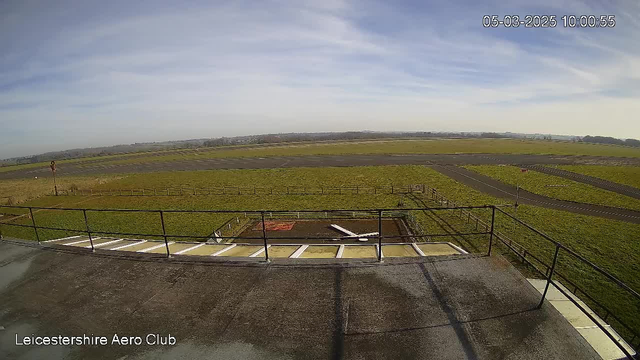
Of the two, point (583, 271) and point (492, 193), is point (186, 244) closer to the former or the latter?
point (583, 271)

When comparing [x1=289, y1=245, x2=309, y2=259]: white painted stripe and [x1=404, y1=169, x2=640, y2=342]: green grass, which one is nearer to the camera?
[x1=289, y1=245, x2=309, y2=259]: white painted stripe

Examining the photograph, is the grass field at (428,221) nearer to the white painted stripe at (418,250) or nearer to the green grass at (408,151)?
the white painted stripe at (418,250)

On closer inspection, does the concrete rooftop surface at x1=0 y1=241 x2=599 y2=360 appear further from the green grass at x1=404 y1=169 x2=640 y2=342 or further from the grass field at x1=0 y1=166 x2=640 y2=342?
the grass field at x1=0 y1=166 x2=640 y2=342

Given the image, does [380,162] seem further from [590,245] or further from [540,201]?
[590,245]

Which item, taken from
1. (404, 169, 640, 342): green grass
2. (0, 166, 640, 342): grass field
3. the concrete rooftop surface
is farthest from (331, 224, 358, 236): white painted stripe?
the concrete rooftop surface

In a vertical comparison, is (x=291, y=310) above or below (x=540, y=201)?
above

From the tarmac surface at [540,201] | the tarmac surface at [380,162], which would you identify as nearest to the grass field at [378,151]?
the tarmac surface at [380,162]

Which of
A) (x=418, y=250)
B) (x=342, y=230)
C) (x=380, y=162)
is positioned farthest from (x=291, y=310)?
(x=380, y=162)
